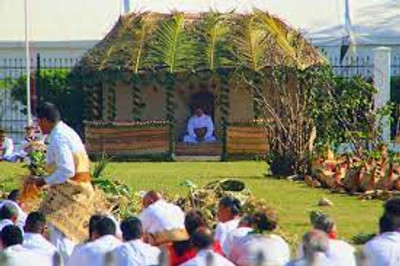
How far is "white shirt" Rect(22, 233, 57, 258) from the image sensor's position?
36.9ft

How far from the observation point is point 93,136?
32000 mm

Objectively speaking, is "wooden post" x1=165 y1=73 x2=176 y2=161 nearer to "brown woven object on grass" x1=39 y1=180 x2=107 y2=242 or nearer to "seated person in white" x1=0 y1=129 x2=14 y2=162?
"seated person in white" x1=0 y1=129 x2=14 y2=162

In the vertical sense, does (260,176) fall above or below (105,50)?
below

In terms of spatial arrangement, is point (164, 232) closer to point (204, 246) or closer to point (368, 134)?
point (204, 246)

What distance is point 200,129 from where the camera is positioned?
32.2m

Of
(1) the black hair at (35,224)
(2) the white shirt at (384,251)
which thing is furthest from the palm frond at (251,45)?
(2) the white shirt at (384,251)

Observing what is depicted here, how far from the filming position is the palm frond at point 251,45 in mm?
31172

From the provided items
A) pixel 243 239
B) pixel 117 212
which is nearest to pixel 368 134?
pixel 117 212

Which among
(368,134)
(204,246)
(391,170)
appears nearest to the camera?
(204,246)

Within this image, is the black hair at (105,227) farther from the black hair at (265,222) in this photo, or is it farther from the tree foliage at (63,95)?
the tree foliage at (63,95)

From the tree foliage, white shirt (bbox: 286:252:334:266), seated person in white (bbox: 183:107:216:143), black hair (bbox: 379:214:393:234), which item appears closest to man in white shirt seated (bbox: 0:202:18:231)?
black hair (bbox: 379:214:393:234)

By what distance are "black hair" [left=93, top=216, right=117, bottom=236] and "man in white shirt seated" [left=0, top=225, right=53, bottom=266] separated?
707 millimetres

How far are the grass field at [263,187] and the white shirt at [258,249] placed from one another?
5326 millimetres

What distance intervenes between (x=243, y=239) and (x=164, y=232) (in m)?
1.84
